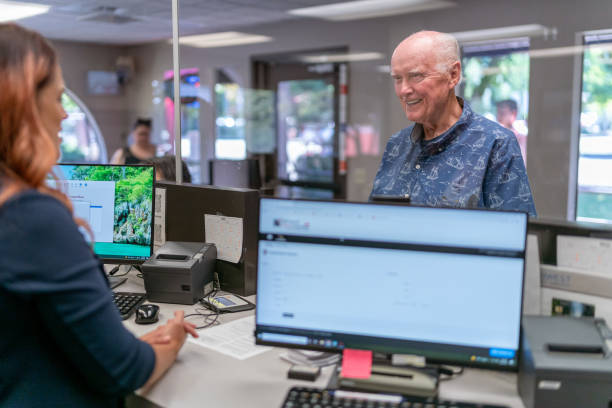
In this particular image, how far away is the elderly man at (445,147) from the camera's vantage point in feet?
6.37

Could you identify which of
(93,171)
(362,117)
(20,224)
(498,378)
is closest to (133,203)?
(93,171)

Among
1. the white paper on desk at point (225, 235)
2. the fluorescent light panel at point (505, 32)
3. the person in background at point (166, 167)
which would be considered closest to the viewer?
the white paper on desk at point (225, 235)

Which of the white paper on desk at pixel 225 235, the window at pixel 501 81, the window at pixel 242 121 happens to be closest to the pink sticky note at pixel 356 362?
the white paper on desk at pixel 225 235

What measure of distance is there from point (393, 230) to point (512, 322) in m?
0.30

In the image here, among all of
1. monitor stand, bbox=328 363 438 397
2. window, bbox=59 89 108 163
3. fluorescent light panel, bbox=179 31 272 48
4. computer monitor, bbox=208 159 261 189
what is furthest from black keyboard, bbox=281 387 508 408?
window, bbox=59 89 108 163

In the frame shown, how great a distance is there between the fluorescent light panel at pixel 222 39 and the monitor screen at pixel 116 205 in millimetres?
4425

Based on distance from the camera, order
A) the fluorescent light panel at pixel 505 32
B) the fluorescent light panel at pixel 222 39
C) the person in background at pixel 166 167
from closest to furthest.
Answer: the person in background at pixel 166 167, the fluorescent light panel at pixel 505 32, the fluorescent light panel at pixel 222 39

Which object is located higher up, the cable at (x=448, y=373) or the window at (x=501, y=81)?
the window at (x=501, y=81)

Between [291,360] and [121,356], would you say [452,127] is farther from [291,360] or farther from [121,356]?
[121,356]

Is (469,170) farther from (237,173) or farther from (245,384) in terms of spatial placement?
(237,173)

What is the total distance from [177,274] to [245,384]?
628 mm

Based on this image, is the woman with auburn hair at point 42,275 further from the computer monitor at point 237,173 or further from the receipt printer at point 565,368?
the computer monitor at point 237,173

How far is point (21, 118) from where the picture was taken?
3.05 feet

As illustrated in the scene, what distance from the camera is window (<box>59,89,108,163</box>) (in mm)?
7742
